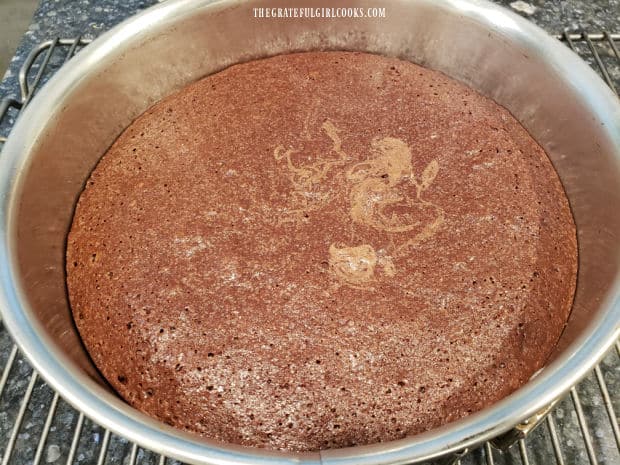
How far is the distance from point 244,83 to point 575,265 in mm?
943

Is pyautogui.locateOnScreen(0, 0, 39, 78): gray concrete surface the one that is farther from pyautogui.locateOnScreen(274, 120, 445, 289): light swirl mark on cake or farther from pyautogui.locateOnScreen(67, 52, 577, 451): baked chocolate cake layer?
pyautogui.locateOnScreen(274, 120, 445, 289): light swirl mark on cake

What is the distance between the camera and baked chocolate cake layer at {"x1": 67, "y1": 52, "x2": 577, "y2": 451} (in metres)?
1.02

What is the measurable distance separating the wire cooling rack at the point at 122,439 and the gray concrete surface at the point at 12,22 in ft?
7.77

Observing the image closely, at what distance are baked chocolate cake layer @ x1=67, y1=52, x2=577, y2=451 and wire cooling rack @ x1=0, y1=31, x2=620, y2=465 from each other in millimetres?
155

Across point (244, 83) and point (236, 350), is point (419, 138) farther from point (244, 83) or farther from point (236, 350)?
point (236, 350)

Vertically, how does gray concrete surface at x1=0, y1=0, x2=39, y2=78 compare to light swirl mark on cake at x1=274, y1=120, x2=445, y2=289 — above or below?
below

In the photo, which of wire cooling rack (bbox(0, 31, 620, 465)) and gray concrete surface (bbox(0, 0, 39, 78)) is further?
gray concrete surface (bbox(0, 0, 39, 78))

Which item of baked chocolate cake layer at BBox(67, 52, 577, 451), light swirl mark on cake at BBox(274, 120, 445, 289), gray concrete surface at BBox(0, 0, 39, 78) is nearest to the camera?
baked chocolate cake layer at BBox(67, 52, 577, 451)

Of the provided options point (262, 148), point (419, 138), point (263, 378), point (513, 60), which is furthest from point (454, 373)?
point (513, 60)

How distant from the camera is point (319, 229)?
3.89ft

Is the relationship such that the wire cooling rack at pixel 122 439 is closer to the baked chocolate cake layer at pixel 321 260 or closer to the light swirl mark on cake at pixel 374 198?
the baked chocolate cake layer at pixel 321 260

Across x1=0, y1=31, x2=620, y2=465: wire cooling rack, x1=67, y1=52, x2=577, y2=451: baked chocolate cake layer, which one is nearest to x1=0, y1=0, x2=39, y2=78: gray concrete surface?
x1=67, y1=52, x2=577, y2=451: baked chocolate cake layer

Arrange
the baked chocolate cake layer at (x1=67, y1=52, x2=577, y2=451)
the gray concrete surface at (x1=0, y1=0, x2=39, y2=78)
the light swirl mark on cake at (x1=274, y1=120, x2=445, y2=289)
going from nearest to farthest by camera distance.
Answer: the baked chocolate cake layer at (x1=67, y1=52, x2=577, y2=451), the light swirl mark on cake at (x1=274, y1=120, x2=445, y2=289), the gray concrete surface at (x1=0, y1=0, x2=39, y2=78)

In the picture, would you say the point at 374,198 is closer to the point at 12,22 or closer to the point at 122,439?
the point at 122,439
